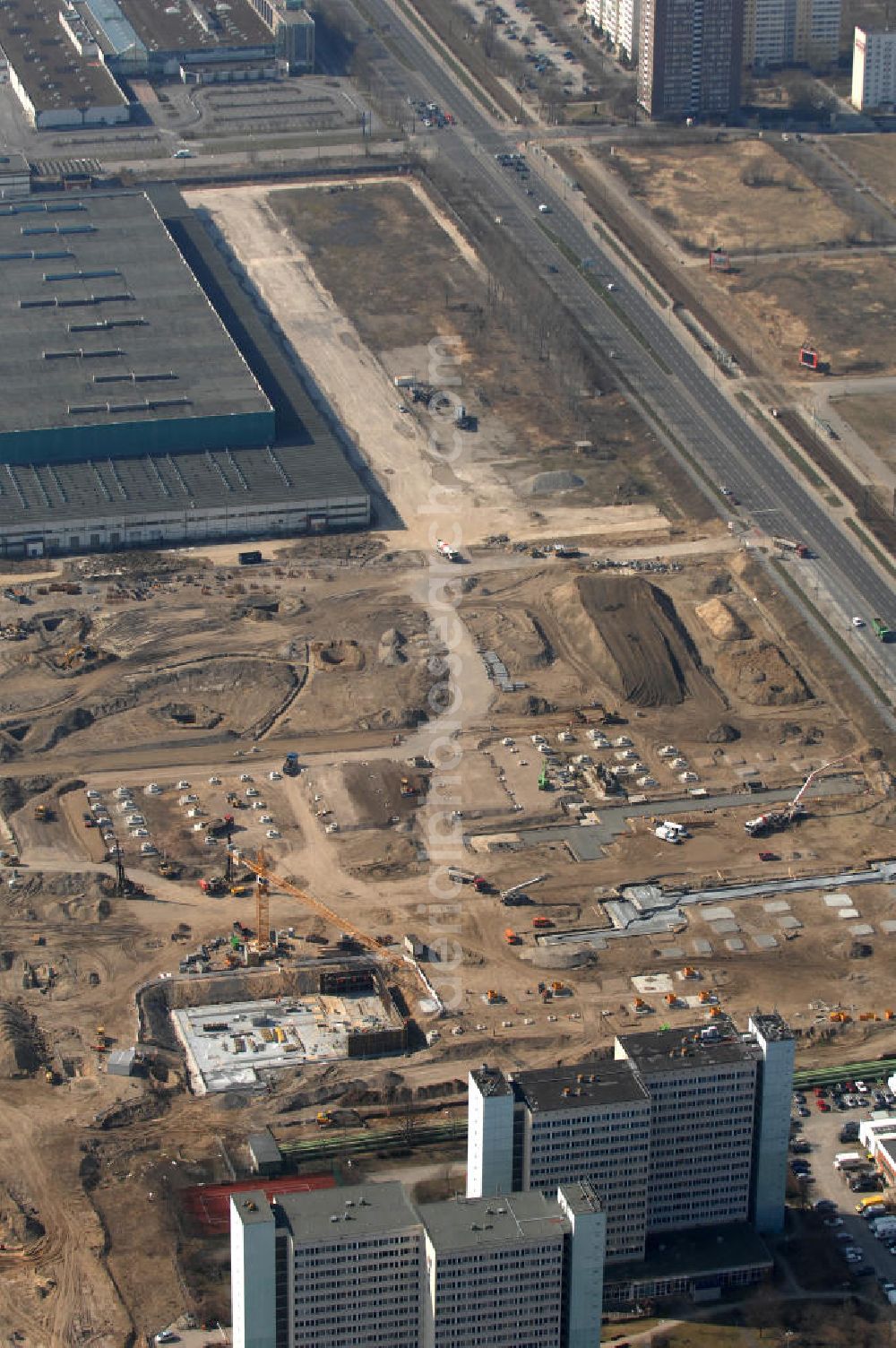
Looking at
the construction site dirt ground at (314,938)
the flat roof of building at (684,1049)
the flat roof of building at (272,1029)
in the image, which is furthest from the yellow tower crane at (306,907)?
the flat roof of building at (684,1049)

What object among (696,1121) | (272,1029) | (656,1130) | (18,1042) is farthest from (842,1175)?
(18,1042)

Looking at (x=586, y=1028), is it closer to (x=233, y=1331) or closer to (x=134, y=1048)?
(x=134, y=1048)

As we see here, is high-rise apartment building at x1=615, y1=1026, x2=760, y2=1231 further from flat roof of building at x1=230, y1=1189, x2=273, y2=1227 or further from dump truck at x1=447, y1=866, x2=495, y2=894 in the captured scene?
dump truck at x1=447, y1=866, x2=495, y2=894

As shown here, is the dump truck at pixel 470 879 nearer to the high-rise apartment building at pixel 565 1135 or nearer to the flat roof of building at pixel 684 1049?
the flat roof of building at pixel 684 1049

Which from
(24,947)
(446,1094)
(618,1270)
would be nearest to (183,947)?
(24,947)

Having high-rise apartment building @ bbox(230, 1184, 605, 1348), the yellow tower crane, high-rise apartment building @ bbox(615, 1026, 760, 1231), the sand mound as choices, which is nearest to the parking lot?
high-rise apartment building @ bbox(615, 1026, 760, 1231)

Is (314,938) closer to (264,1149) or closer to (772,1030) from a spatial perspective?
(264,1149)
